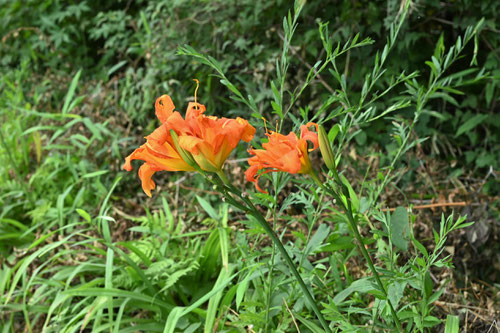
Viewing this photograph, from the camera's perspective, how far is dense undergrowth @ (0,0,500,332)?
1.45m

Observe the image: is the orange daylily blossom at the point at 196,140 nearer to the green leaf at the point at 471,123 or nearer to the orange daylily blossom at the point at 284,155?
the orange daylily blossom at the point at 284,155

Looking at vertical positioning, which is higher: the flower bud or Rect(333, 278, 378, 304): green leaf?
the flower bud

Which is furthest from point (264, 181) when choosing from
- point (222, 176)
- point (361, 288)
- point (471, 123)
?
point (222, 176)

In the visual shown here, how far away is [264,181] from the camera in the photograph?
230 centimetres

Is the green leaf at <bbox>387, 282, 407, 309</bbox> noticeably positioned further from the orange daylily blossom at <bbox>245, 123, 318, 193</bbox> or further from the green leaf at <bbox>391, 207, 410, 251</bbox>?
the orange daylily blossom at <bbox>245, 123, 318, 193</bbox>

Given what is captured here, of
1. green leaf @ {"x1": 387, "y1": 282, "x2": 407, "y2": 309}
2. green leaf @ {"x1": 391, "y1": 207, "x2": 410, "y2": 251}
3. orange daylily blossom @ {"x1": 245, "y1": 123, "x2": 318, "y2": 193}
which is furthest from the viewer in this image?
green leaf @ {"x1": 391, "y1": 207, "x2": 410, "y2": 251}

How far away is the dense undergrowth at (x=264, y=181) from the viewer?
145 cm

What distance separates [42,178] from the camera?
→ 2.71 meters

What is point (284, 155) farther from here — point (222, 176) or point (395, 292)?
point (395, 292)

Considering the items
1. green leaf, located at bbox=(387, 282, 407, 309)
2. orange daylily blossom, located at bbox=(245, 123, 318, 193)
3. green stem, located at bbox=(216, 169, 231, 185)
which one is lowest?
green leaf, located at bbox=(387, 282, 407, 309)

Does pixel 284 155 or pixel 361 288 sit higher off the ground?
pixel 284 155

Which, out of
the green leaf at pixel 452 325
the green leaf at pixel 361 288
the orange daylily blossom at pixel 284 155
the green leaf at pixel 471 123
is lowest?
the green leaf at pixel 471 123

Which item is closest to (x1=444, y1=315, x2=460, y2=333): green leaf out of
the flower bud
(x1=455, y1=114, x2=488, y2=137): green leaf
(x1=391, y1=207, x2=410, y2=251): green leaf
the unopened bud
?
(x1=391, y1=207, x2=410, y2=251): green leaf

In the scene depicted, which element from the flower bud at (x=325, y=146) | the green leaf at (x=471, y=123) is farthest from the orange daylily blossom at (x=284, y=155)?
the green leaf at (x=471, y=123)
